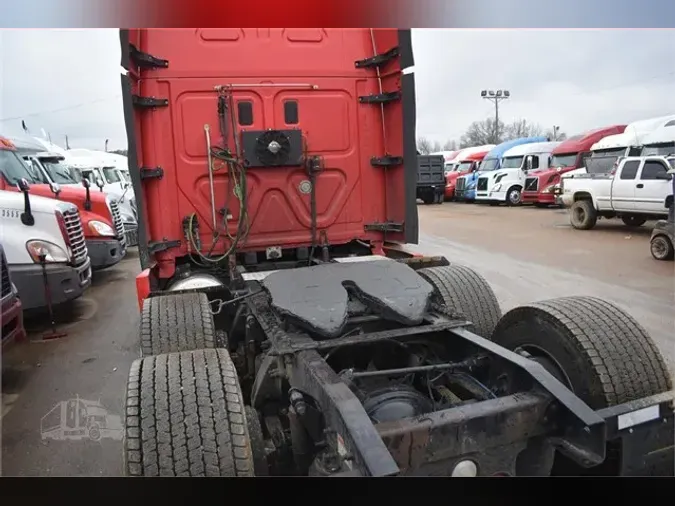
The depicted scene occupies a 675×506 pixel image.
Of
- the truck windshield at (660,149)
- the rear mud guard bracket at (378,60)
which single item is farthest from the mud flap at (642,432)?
the truck windshield at (660,149)

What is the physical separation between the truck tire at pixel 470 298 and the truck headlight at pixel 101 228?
19.1ft

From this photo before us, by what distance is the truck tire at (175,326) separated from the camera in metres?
2.98

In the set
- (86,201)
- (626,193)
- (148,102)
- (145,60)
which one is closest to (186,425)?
(148,102)

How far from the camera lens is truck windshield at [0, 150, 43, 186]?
279 inches

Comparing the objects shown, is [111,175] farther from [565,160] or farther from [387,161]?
[565,160]

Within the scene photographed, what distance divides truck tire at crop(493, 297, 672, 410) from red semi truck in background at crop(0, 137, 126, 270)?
6641 mm

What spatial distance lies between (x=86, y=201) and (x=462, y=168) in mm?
22431

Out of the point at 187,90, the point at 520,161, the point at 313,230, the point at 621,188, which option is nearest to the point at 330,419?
the point at 313,230

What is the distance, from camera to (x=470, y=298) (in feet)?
11.8

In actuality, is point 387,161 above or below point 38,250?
above

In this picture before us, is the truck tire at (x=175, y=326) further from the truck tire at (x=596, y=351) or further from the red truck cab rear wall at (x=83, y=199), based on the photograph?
the red truck cab rear wall at (x=83, y=199)

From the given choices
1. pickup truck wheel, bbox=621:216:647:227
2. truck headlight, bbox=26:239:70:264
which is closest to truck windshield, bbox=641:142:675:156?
pickup truck wheel, bbox=621:216:647:227

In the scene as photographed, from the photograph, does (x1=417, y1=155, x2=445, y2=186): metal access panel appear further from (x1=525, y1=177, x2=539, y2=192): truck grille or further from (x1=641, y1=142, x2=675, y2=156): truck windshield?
(x1=641, y1=142, x2=675, y2=156): truck windshield

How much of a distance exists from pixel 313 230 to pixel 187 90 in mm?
1455
